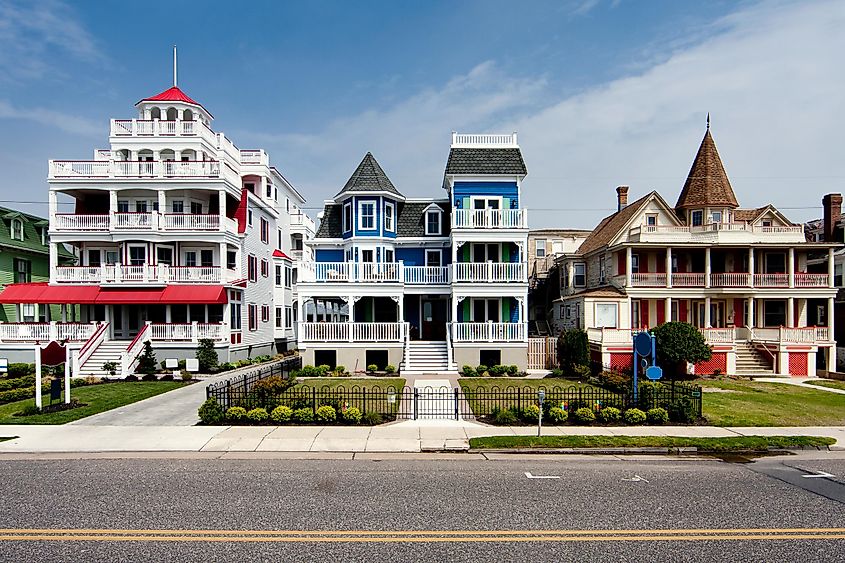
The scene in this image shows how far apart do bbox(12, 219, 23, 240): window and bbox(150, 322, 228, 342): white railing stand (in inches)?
689

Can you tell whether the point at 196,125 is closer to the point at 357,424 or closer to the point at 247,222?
the point at 247,222

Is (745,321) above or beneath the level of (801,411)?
above

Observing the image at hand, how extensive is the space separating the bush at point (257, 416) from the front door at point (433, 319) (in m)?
17.6

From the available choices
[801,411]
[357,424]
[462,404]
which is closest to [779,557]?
[357,424]

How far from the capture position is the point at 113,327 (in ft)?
107

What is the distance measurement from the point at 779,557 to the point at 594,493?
317 cm

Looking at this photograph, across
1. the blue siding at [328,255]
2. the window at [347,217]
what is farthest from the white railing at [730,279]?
the blue siding at [328,255]

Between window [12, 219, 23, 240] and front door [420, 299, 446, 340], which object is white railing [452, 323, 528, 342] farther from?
window [12, 219, 23, 240]

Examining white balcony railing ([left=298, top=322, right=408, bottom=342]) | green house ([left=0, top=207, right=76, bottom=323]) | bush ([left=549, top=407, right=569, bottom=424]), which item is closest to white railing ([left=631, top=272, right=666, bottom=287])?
white balcony railing ([left=298, top=322, right=408, bottom=342])

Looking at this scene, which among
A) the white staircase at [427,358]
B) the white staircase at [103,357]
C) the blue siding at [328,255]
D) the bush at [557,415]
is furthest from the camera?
the blue siding at [328,255]

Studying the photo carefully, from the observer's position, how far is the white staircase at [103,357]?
2753 centimetres

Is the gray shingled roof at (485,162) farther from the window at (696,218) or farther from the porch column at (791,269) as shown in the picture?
the porch column at (791,269)

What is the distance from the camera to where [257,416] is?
1577cm

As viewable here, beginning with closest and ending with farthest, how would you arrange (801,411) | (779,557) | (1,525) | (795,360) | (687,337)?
1. (779,557)
2. (1,525)
3. (801,411)
4. (687,337)
5. (795,360)
